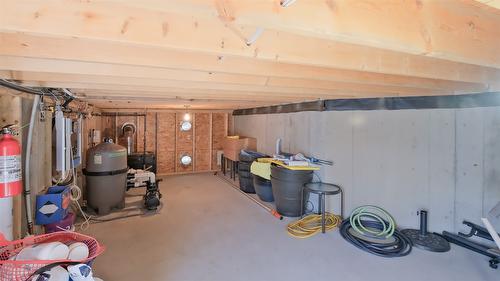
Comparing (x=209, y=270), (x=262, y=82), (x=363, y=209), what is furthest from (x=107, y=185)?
(x=363, y=209)

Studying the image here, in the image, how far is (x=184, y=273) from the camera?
2.46 meters

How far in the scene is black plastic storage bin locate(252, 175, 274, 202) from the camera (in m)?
4.61

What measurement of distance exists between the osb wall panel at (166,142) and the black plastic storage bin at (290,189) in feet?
13.1

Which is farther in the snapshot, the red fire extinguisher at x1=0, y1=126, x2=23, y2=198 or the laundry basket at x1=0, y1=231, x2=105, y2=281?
the red fire extinguisher at x1=0, y1=126, x2=23, y2=198

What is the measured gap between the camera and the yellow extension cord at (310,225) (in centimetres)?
337

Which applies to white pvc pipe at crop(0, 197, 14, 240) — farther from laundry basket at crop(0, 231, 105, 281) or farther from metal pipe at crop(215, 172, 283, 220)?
metal pipe at crop(215, 172, 283, 220)

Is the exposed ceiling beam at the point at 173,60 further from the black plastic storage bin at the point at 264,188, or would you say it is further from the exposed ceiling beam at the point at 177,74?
the black plastic storage bin at the point at 264,188

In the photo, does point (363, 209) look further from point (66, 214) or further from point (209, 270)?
point (66, 214)

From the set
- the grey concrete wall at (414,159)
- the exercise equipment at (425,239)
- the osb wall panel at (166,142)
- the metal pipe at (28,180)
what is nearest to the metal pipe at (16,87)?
the metal pipe at (28,180)

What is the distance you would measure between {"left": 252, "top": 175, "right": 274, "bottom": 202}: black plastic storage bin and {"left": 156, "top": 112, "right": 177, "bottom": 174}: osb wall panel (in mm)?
3241

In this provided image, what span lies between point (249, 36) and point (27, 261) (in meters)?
1.60

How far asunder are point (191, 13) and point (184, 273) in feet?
7.94

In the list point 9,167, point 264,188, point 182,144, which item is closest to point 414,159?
point 264,188

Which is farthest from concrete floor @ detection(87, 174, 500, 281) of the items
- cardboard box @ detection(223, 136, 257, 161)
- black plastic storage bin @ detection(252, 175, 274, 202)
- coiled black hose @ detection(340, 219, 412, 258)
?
cardboard box @ detection(223, 136, 257, 161)
